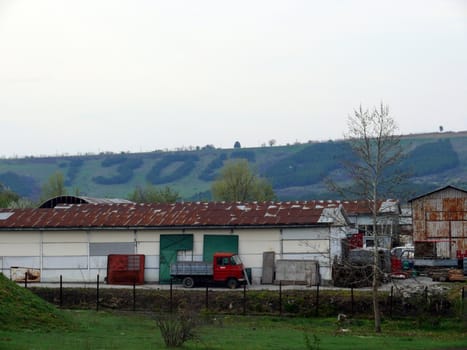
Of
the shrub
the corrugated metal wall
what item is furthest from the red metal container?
the shrub

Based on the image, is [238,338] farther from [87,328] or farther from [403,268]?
[403,268]

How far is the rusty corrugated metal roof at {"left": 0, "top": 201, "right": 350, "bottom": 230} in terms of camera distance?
168 feet

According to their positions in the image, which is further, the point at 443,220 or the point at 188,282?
the point at 443,220

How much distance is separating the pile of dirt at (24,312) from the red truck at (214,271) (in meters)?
14.3

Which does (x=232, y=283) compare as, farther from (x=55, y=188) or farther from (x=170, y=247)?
(x=55, y=188)

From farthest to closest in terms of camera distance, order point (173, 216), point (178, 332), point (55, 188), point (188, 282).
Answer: point (55, 188), point (173, 216), point (188, 282), point (178, 332)

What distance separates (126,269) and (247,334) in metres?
19.7

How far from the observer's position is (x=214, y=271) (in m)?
48.7

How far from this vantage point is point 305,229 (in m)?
50.1

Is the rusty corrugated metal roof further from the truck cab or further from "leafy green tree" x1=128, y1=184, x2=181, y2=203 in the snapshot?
"leafy green tree" x1=128, y1=184, x2=181, y2=203

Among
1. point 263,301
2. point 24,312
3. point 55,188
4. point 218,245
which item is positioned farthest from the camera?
point 55,188

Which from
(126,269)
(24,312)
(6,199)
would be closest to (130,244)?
(126,269)

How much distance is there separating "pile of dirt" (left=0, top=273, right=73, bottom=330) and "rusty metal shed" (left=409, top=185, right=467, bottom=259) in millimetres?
30499

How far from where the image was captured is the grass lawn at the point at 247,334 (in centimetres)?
2816
